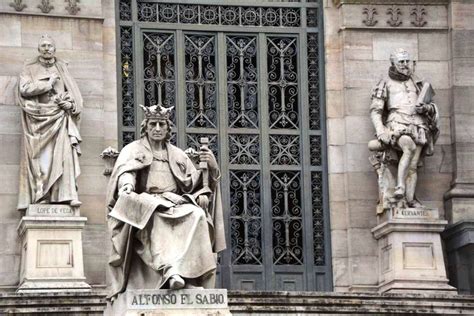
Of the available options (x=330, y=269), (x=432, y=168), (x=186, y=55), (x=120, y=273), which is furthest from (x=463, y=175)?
(x=120, y=273)

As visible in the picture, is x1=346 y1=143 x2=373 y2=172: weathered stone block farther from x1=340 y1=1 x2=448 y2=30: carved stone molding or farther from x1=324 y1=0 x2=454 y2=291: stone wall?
x1=340 y1=1 x2=448 y2=30: carved stone molding

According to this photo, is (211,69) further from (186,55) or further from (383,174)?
(383,174)

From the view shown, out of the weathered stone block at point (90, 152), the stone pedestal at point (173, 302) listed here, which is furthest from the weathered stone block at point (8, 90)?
the stone pedestal at point (173, 302)

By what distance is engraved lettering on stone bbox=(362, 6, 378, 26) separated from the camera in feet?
101

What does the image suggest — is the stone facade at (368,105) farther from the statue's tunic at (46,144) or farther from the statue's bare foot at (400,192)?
the statue's tunic at (46,144)

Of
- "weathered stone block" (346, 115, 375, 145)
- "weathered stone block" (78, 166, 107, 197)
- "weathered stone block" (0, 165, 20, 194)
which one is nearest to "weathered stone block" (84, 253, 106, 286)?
"weathered stone block" (78, 166, 107, 197)

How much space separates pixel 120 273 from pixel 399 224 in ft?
22.3

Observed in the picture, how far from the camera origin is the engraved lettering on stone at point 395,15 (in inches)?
1216

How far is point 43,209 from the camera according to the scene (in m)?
28.2

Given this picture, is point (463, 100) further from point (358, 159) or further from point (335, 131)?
point (335, 131)

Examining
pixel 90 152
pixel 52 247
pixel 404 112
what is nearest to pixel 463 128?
pixel 404 112

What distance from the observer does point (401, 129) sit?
29.6m

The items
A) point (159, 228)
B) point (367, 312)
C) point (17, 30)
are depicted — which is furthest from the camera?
point (17, 30)

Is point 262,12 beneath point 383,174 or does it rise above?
above
